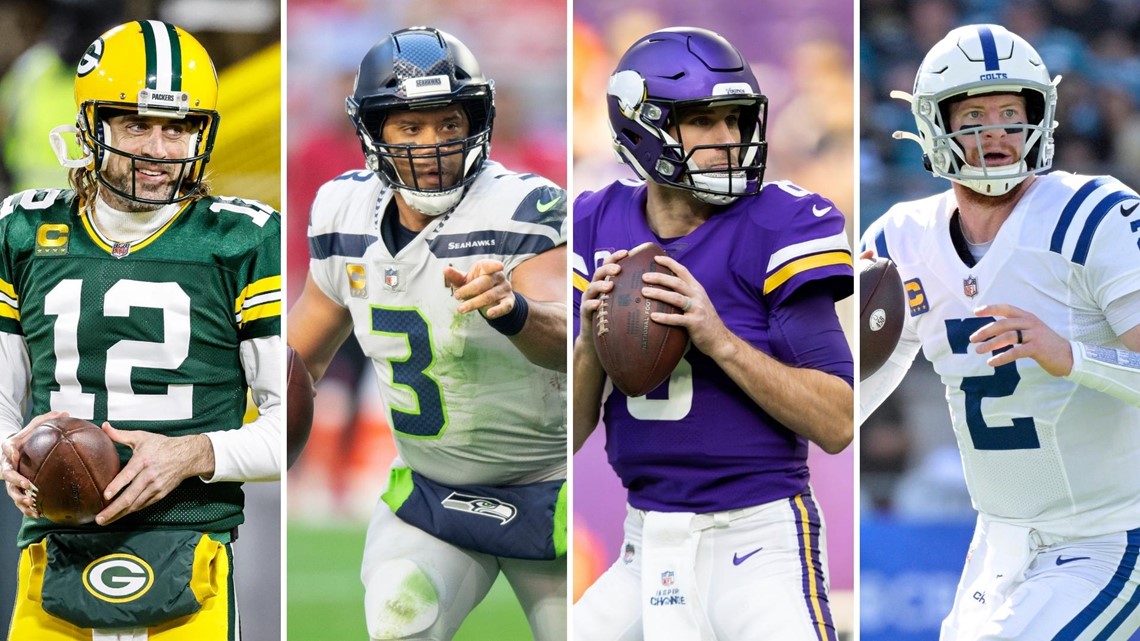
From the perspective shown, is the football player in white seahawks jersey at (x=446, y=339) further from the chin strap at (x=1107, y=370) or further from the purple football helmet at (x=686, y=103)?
the chin strap at (x=1107, y=370)

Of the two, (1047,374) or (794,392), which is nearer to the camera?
(794,392)

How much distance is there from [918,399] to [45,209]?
2117 mm

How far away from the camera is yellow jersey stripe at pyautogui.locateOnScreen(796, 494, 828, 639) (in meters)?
2.10

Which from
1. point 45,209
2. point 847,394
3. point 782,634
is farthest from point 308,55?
point 782,634

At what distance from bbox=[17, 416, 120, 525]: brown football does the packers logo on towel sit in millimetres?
135

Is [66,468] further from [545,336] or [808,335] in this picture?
[808,335]

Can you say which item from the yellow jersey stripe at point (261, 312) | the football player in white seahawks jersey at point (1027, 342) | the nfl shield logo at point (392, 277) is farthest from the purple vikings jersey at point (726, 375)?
the yellow jersey stripe at point (261, 312)

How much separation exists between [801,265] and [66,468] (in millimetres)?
1255

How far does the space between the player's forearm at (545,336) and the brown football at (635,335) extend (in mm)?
249

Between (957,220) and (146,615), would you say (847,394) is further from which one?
(146,615)

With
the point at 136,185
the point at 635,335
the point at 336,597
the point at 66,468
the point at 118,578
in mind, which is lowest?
the point at 336,597

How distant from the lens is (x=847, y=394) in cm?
221

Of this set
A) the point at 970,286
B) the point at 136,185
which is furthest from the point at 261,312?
the point at 970,286

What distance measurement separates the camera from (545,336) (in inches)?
96.8
